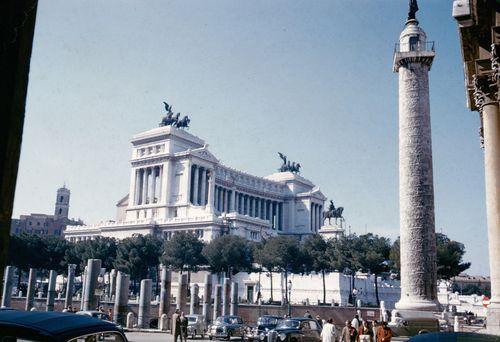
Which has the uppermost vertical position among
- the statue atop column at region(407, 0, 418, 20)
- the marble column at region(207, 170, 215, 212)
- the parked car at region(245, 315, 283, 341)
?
the marble column at region(207, 170, 215, 212)

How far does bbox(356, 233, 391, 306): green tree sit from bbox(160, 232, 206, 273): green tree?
82.2ft

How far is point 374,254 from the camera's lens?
67188 millimetres

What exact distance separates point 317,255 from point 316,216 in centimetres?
6998

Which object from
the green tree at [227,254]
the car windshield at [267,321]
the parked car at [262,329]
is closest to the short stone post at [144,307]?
the parked car at [262,329]

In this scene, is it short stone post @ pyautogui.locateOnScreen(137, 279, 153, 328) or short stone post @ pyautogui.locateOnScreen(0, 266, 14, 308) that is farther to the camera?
short stone post @ pyautogui.locateOnScreen(0, 266, 14, 308)

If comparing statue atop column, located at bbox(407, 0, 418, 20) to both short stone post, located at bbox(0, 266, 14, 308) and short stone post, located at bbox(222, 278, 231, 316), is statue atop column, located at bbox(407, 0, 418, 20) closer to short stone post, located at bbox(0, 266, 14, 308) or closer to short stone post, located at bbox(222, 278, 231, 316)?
short stone post, located at bbox(222, 278, 231, 316)

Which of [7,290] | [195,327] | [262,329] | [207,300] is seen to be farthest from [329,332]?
[7,290]

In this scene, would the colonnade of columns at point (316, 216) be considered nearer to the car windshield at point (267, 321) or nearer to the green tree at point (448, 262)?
the green tree at point (448, 262)

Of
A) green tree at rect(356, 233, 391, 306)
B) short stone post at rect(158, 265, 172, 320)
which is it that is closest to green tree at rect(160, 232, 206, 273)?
green tree at rect(356, 233, 391, 306)

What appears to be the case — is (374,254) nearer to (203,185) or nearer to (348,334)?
(348,334)

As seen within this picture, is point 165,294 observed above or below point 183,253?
below

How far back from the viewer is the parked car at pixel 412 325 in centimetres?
2688

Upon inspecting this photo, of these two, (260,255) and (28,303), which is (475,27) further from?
(260,255)

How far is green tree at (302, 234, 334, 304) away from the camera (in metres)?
74.2
